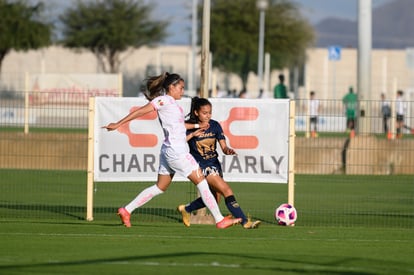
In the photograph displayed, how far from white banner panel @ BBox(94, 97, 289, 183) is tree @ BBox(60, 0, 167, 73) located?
2125 inches

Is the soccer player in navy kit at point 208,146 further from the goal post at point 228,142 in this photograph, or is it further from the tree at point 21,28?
the tree at point 21,28

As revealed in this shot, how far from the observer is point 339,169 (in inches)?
859

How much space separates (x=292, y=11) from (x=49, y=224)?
205ft

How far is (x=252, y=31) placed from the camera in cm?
7562

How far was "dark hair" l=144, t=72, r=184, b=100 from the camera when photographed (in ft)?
51.8

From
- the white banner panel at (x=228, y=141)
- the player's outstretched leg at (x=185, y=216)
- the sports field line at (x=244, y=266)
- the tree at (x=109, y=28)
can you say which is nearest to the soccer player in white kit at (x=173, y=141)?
the player's outstretched leg at (x=185, y=216)

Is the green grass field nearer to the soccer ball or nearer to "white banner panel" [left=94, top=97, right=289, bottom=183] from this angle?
the soccer ball

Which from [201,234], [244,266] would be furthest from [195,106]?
[244,266]

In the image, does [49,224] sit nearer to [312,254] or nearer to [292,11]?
[312,254]

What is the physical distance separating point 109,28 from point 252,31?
9.17m

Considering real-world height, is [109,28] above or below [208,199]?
above

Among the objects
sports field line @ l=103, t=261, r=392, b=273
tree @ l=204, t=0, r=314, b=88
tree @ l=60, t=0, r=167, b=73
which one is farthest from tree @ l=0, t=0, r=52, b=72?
sports field line @ l=103, t=261, r=392, b=273

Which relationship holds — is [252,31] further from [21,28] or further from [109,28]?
[21,28]

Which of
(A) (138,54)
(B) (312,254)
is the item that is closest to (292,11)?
(A) (138,54)
